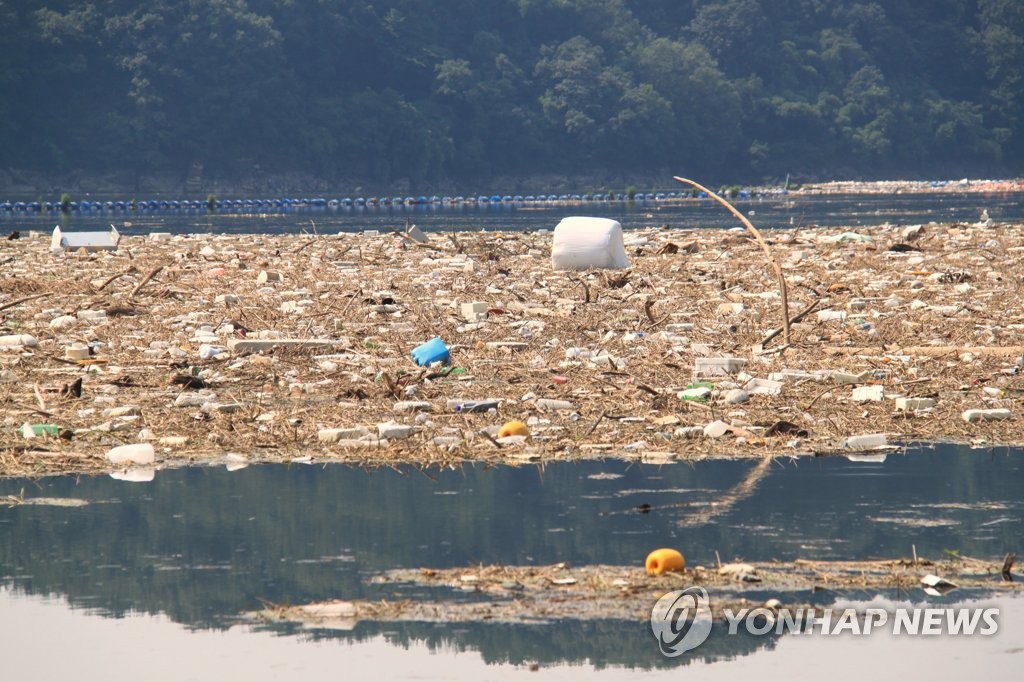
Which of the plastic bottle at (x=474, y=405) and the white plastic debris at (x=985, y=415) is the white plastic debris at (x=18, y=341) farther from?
the white plastic debris at (x=985, y=415)

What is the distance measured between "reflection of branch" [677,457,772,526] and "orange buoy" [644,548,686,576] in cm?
73

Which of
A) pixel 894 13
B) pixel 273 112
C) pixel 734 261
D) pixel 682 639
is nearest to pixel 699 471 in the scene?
pixel 682 639

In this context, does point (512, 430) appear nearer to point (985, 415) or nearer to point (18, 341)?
point (985, 415)

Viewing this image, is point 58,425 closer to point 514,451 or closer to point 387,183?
point 514,451

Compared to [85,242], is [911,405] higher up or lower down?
lower down

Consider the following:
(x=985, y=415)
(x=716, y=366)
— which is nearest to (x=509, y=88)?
(x=716, y=366)

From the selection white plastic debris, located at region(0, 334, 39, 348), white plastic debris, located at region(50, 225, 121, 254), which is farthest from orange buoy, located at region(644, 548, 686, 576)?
white plastic debris, located at region(50, 225, 121, 254)

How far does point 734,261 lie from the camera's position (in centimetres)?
1822

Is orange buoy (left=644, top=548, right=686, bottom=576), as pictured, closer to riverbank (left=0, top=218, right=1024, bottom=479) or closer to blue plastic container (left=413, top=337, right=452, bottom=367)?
riverbank (left=0, top=218, right=1024, bottom=479)

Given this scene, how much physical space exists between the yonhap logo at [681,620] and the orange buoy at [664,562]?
196 mm

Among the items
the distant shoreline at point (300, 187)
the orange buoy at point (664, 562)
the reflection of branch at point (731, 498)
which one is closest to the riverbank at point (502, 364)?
the reflection of branch at point (731, 498)

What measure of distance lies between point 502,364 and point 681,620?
16.5 ft

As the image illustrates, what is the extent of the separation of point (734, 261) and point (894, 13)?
366ft

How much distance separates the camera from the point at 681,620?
5.24 metres
